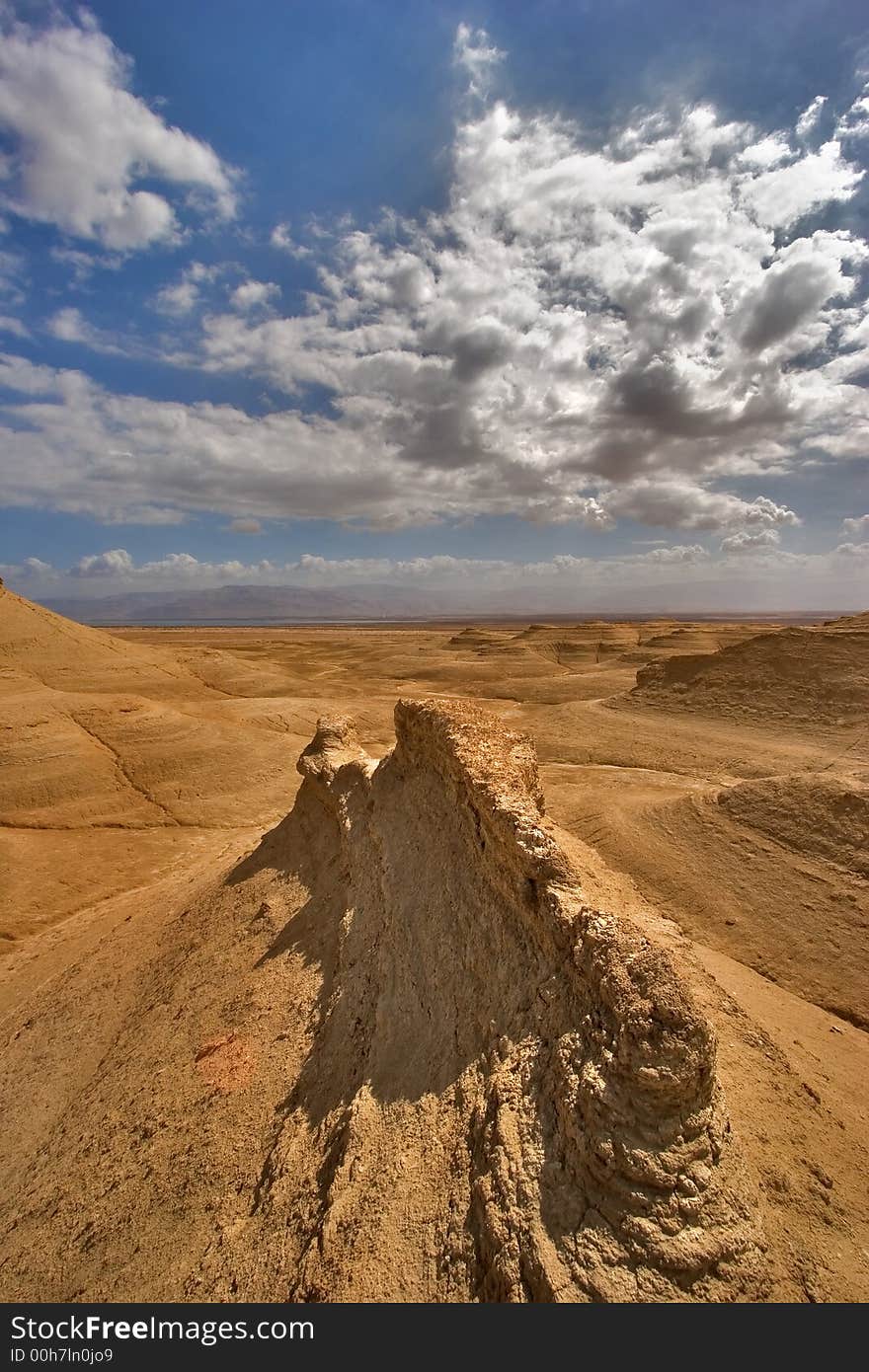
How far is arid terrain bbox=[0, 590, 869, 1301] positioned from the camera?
9.17 ft

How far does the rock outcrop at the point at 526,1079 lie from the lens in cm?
256

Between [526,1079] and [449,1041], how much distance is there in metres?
0.84

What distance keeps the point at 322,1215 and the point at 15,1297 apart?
8.15ft

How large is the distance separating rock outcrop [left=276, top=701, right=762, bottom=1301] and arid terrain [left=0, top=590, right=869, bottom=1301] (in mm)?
16

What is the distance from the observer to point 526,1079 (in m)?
3.25

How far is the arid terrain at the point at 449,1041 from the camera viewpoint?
2795mm

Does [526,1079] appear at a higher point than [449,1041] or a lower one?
higher

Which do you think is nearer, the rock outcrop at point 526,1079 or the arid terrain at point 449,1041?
the rock outcrop at point 526,1079

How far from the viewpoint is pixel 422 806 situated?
6312 mm

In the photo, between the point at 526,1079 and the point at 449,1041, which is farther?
the point at 449,1041

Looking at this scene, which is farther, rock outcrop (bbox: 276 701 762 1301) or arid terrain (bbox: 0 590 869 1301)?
arid terrain (bbox: 0 590 869 1301)

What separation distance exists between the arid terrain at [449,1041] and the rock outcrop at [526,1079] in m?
0.02

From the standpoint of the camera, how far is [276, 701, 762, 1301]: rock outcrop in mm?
2557

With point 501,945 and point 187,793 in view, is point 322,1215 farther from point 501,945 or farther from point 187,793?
point 187,793
